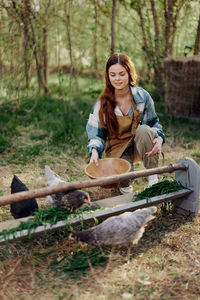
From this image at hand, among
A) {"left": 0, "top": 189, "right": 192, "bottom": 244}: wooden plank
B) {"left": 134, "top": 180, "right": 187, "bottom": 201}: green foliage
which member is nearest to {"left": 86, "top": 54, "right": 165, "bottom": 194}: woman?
{"left": 134, "top": 180, "right": 187, "bottom": 201}: green foliage

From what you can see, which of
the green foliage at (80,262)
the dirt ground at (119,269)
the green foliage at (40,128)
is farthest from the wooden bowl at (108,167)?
the green foliage at (40,128)

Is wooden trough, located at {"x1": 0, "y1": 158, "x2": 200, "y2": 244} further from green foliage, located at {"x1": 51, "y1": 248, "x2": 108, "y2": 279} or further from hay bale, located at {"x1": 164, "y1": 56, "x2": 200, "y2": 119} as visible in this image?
hay bale, located at {"x1": 164, "y1": 56, "x2": 200, "y2": 119}

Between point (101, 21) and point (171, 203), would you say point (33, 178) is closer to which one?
point (171, 203)

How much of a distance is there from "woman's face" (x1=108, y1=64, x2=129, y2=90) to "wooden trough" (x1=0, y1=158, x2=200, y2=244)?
2.66ft

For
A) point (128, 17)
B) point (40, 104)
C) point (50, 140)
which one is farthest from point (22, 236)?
point (128, 17)

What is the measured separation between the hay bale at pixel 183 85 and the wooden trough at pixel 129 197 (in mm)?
3188

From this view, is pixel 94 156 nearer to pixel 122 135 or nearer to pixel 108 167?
pixel 108 167

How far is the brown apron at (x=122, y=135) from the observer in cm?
305

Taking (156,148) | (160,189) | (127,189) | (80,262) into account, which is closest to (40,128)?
(127,189)

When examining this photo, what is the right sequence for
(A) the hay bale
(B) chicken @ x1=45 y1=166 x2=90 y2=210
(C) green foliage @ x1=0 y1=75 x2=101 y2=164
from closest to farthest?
(B) chicken @ x1=45 y1=166 x2=90 y2=210 → (C) green foliage @ x1=0 y1=75 x2=101 y2=164 → (A) the hay bale

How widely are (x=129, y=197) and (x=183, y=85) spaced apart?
3.50 m

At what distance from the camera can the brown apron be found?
3.05m

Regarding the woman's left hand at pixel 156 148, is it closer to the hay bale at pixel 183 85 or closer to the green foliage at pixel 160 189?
the green foliage at pixel 160 189

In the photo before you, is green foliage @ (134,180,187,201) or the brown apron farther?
the brown apron
